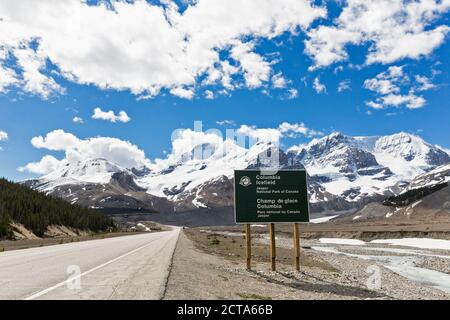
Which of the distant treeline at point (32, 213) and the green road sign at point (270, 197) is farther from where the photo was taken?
the distant treeline at point (32, 213)

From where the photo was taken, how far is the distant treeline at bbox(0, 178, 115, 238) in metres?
88.3

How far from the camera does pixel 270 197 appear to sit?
24.7m

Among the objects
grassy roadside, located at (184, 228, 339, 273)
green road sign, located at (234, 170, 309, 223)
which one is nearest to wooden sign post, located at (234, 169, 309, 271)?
green road sign, located at (234, 170, 309, 223)

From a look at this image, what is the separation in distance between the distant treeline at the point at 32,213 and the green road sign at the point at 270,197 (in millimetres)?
58663

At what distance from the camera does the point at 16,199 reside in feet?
329

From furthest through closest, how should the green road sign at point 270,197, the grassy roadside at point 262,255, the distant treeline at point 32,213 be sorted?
the distant treeline at point 32,213, the grassy roadside at point 262,255, the green road sign at point 270,197

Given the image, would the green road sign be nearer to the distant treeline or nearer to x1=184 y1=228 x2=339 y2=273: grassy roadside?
x1=184 y1=228 x2=339 y2=273: grassy roadside

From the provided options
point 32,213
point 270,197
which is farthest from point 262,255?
point 32,213

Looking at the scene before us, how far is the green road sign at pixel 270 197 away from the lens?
24359 millimetres

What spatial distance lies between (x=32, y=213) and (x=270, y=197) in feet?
277

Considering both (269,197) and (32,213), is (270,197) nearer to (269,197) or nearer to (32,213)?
(269,197)

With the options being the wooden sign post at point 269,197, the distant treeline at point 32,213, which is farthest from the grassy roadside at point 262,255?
the distant treeline at point 32,213

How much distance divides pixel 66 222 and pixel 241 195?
333 feet

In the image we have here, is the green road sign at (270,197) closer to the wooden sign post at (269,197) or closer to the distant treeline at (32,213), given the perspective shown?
the wooden sign post at (269,197)
